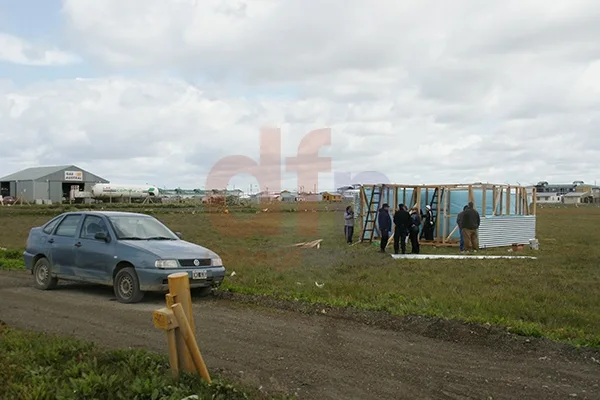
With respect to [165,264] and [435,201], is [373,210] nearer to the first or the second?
[435,201]

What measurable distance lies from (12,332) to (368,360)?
14.3ft

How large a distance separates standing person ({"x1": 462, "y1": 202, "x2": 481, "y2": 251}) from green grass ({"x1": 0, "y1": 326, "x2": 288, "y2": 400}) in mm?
15837

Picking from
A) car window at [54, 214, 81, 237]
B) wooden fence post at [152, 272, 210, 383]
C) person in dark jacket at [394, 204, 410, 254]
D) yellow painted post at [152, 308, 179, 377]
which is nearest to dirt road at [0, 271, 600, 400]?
wooden fence post at [152, 272, 210, 383]

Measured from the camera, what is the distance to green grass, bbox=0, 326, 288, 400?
15.8 feet

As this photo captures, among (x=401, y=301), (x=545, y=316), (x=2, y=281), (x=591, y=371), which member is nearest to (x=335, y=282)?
(x=401, y=301)

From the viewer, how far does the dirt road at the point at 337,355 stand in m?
5.48

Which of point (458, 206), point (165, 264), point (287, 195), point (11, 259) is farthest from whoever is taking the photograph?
point (287, 195)

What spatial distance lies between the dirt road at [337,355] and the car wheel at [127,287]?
1.29 feet

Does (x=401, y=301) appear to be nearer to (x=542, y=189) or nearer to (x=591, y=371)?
(x=591, y=371)

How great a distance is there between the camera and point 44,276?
11531mm

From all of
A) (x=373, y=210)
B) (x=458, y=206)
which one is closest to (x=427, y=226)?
(x=458, y=206)

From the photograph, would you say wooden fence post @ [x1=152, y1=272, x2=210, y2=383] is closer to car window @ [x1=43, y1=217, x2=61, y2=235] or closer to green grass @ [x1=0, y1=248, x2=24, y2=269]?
car window @ [x1=43, y1=217, x2=61, y2=235]

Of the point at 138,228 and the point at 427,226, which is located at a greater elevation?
the point at 138,228

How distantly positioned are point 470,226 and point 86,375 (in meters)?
16.9
